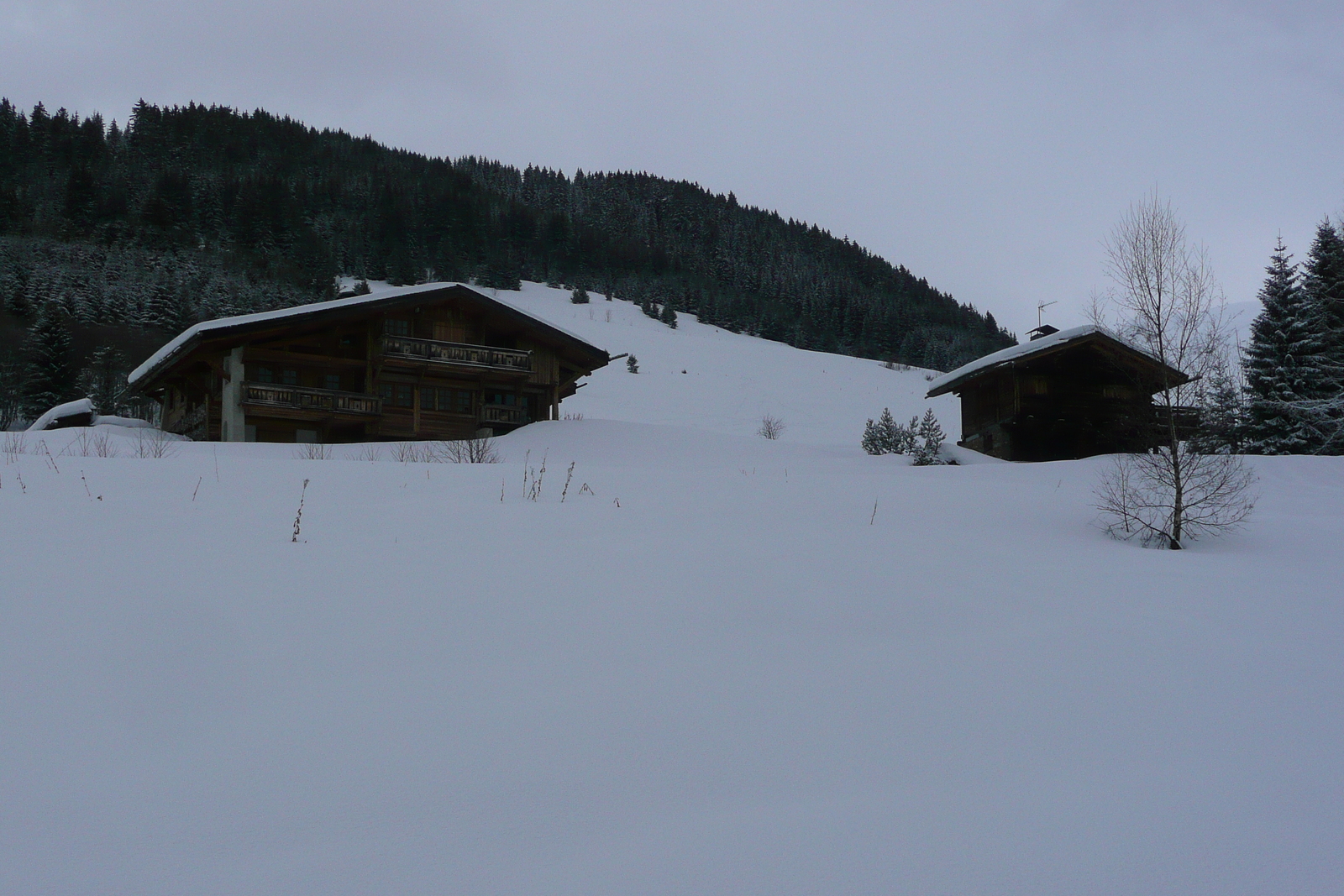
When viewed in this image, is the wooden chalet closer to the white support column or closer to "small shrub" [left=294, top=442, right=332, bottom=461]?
the white support column

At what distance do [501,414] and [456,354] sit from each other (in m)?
3.10

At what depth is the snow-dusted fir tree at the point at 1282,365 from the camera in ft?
85.0

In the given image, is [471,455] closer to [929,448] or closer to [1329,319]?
[929,448]

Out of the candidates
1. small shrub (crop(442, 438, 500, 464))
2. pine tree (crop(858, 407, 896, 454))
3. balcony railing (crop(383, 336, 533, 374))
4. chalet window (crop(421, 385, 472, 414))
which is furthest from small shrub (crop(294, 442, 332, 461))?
pine tree (crop(858, 407, 896, 454))

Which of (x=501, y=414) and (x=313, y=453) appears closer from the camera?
Answer: (x=313, y=453)

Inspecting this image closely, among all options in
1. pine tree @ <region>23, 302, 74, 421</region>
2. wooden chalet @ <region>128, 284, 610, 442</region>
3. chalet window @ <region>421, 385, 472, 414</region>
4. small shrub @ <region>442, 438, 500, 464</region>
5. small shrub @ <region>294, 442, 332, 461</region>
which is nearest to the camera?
small shrub @ <region>442, 438, 500, 464</region>

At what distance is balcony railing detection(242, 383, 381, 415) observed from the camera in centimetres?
2556

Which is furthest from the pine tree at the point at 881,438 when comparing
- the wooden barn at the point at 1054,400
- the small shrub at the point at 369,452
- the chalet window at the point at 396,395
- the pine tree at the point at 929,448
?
the chalet window at the point at 396,395

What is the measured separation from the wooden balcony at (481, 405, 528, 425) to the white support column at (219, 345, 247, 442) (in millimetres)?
7949

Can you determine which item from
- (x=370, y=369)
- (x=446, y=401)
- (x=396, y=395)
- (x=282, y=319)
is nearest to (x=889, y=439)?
(x=446, y=401)

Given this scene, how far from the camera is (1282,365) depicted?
2678 centimetres

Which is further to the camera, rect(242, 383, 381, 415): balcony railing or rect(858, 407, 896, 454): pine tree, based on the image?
rect(858, 407, 896, 454): pine tree

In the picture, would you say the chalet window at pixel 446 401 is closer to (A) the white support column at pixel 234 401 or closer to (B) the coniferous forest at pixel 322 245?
(A) the white support column at pixel 234 401

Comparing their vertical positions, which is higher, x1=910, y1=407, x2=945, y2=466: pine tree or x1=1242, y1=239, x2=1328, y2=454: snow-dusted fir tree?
x1=1242, y1=239, x2=1328, y2=454: snow-dusted fir tree
